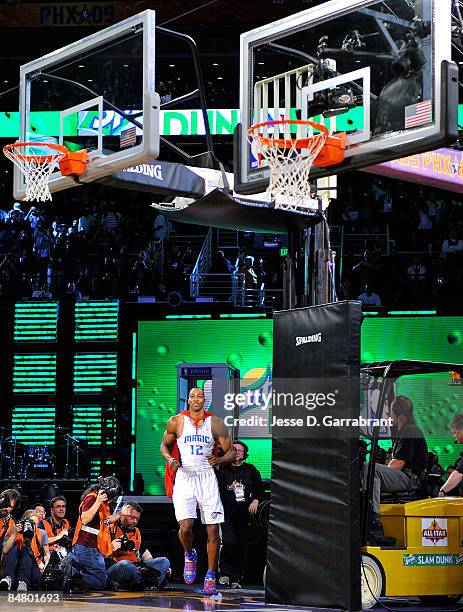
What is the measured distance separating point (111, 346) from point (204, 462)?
802 centimetres

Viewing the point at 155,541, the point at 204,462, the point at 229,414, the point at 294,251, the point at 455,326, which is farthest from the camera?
the point at 229,414

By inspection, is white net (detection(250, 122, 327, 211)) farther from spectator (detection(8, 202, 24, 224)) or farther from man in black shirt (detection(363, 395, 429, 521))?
spectator (detection(8, 202, 24, 224))

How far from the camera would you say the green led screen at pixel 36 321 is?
18.8 metres

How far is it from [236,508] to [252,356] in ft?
20.7

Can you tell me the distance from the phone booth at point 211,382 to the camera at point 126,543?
→ 6.52m

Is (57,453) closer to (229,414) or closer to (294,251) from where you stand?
(229,414)

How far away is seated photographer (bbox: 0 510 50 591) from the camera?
11.4 metres

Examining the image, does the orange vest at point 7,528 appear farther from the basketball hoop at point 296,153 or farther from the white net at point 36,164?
the basketball hoop at point 296,153

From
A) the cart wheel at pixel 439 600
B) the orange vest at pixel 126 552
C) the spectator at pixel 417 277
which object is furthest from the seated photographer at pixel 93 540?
Answer: the spectator at pixel 417 277

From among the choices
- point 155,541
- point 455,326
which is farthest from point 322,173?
point 455,326

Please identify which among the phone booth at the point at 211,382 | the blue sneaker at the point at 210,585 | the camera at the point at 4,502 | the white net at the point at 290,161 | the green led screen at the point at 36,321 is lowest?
the blue sneaker at the point at 210,585

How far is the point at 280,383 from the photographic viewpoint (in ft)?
27.4

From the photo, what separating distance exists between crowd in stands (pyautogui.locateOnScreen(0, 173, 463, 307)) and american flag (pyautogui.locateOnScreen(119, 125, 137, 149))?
32.6 ft

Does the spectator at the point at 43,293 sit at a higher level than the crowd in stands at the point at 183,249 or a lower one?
lower
